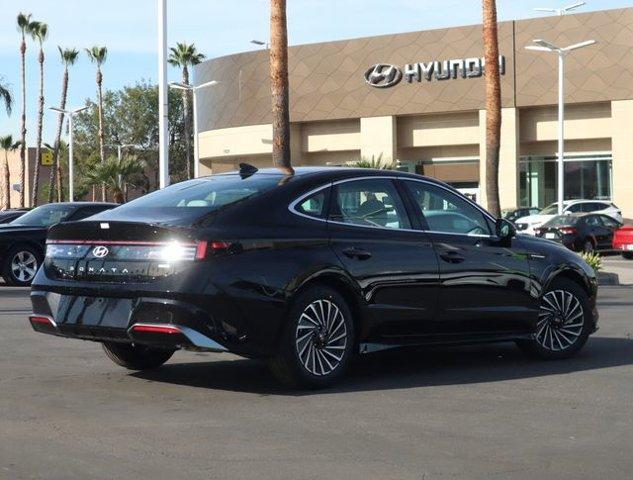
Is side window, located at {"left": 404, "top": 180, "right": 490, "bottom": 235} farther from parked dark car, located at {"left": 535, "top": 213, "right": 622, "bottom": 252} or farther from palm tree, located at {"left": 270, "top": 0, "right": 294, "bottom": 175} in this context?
parked dark car, located at {"left": 535, "top": 213, "right": 622, "bottom": 252}

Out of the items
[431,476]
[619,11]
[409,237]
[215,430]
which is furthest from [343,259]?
[619,11]

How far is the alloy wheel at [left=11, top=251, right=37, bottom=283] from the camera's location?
2095cm

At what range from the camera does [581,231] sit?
36.8 m

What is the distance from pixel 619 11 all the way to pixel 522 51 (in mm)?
4928

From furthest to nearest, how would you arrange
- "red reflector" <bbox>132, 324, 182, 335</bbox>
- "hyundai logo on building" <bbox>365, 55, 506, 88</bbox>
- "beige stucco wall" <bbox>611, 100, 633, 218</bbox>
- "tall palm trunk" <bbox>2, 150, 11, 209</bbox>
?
"tall palm trunk" <bbox>2, 150, 11, 209</bbox>
"hyundai logo on building" <bbox>365, 55, 506, 88</bbox>
"beige stucco wall" <bbox>611, 100, 633, 218</bbox>
"red reflector" <bbox>132, 324, 182, 335</bbox>

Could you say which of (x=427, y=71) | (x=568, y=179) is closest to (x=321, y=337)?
(x=568, y=179)

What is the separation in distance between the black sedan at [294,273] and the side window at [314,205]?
10 millimetres

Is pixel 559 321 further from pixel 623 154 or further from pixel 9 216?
pixel 623 154

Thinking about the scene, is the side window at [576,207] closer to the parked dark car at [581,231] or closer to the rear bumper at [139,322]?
the parked dark car at [581,231]

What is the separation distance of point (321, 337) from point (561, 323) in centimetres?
278

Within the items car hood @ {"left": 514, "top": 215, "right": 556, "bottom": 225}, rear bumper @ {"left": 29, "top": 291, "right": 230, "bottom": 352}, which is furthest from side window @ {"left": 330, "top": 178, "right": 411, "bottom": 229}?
car hood @ {"left": 514, "top": 215, "right": 556, "bottom": 225}

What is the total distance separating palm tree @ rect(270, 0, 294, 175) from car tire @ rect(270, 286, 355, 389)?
16.2 m

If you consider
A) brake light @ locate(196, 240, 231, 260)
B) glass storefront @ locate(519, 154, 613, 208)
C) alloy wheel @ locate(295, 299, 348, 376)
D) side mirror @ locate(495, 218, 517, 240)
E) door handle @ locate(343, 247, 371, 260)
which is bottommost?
alloy wheel @ locate(295, 299, 348, 376)

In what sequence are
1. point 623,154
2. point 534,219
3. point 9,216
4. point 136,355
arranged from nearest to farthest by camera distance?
point 136,355
point 9,216
point 534,219
point 623,154
